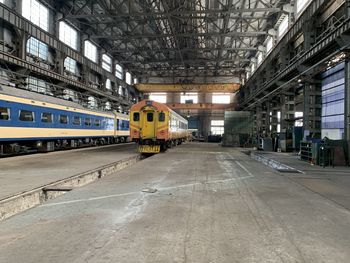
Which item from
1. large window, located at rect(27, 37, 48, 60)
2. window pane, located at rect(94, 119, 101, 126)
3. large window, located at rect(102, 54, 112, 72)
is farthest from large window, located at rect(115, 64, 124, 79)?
large window, located at rect(27, 37, 48, 60)

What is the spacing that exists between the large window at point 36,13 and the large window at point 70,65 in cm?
391

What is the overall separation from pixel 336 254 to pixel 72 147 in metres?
22.3

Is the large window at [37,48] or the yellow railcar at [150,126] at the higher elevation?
the large window at [37,48]

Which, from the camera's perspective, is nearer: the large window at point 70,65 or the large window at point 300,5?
the large window at point 300,5

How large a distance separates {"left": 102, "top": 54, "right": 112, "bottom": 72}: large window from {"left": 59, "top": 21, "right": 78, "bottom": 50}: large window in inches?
311

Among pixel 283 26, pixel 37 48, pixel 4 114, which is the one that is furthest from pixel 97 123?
pixel 283 26

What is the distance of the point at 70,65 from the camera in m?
31.2

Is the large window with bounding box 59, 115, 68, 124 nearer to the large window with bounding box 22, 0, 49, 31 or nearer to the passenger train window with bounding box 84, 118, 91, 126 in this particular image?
the passenger train window with bounding box 84, 118, 91, 126

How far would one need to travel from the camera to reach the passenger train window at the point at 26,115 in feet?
54.2

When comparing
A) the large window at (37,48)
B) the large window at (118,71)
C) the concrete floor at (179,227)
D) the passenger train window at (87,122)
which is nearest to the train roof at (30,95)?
the passenger train window at (87,122)

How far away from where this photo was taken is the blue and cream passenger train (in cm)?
1556

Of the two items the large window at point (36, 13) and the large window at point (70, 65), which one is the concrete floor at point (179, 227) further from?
the large window at point (70, 65)

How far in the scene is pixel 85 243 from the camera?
13.4 ft

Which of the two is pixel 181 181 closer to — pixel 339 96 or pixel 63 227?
pixel 63 227
